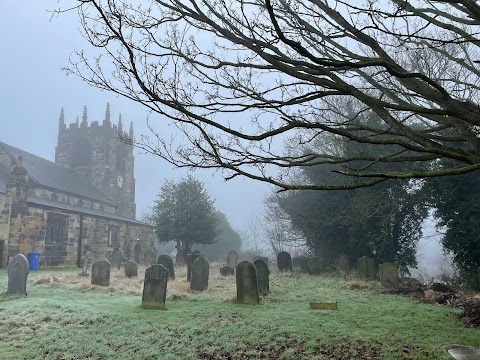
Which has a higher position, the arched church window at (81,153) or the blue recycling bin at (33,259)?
the arched church window at (81,153)

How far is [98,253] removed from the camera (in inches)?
1118

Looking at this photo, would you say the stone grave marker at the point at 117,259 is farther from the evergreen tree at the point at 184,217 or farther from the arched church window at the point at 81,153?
the arched church window at the point at 81,153

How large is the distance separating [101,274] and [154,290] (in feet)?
17.2

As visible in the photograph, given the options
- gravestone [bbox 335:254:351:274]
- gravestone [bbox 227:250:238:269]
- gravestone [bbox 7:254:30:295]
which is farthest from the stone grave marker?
gravestone [bbox 335:254:351:274]

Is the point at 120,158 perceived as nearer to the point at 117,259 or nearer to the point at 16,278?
the point at 117,259

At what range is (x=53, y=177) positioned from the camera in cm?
3425

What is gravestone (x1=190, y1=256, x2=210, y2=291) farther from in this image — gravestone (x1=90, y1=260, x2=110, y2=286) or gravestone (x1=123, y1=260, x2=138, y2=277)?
gravestone (x1=123, y1=260, x2=138, y2=277)

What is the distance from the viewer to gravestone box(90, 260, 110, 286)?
13.5 metres

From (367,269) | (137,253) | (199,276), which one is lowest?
(199,276)

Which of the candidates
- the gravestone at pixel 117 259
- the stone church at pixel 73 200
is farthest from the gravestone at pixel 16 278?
the gravestone at pixel 117 259

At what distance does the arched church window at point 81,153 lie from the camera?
147ft

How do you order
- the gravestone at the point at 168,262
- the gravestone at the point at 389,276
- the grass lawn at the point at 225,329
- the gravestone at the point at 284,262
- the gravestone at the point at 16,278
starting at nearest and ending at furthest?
the grass lawn at the point at 225,329 → the gravestone at the point at 16,278 → the gravestone at the point at 389,276 → the gravestone at the point at 168,262 → the gravestone at the point at 284,262

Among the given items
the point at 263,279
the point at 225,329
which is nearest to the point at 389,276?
the point at 263,279

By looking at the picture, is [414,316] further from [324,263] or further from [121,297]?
[324,263]
